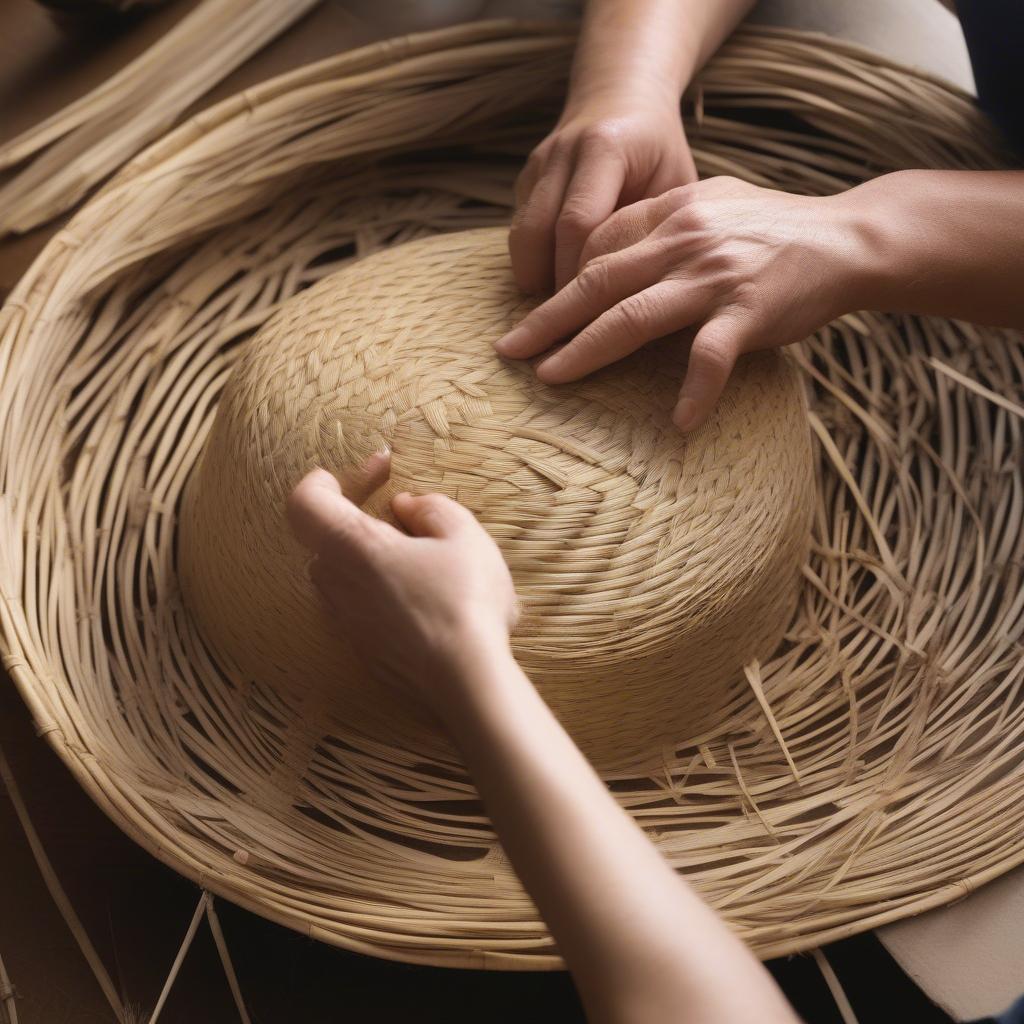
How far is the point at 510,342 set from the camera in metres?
0.71

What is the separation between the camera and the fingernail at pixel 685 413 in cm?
68

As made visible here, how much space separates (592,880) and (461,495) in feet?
0.88

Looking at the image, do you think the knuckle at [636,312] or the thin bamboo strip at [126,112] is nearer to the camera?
the knuckle at [636,312]

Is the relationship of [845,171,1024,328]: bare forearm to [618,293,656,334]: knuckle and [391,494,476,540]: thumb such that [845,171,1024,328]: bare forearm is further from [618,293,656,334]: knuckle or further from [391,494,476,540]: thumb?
[391,494,476,540]: thumb

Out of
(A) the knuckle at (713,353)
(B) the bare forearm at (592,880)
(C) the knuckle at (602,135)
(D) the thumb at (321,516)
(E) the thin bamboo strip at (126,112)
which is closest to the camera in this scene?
(B) the bare forearm at (592,880)

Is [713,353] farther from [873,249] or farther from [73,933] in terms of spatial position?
[73,933]

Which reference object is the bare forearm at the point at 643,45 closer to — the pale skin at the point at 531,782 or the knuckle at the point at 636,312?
the knuckle at the point at 636,312

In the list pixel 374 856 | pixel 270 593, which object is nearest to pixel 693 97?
pixel 270 593

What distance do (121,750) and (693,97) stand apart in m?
0.72

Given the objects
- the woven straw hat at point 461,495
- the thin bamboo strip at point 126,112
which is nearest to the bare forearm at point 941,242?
the woven straw hat at point 461,495

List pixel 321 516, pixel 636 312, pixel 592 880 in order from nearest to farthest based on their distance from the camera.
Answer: pixel 592 880 < pixel 321 516 < pixel 636 312

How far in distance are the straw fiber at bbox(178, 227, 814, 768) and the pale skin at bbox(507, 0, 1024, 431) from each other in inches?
1.3

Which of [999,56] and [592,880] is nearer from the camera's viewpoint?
[592,880]

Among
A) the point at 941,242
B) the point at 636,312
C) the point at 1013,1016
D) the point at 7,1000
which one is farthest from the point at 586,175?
the point at 7,1000
